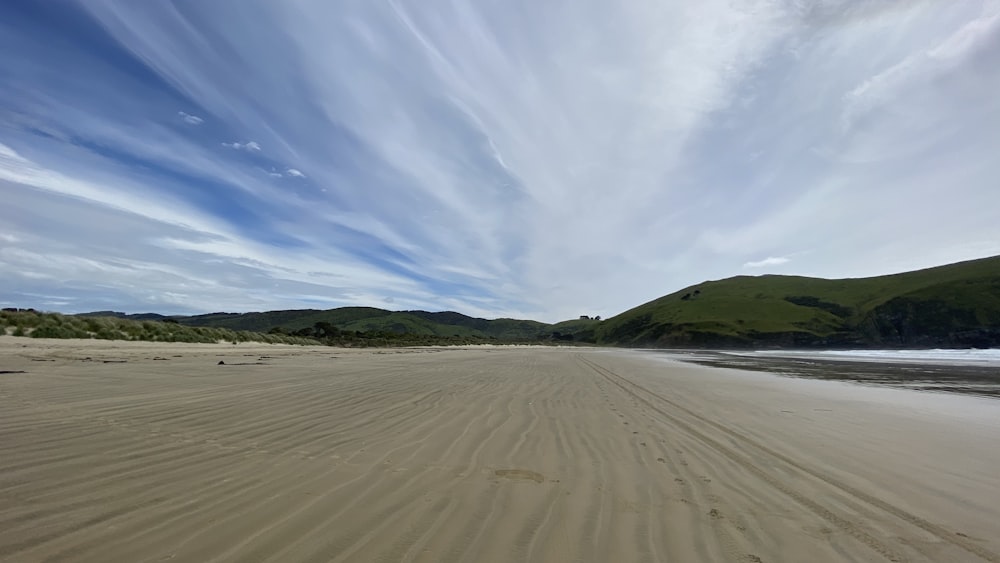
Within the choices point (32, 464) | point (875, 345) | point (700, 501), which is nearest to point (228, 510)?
point (32, 464)

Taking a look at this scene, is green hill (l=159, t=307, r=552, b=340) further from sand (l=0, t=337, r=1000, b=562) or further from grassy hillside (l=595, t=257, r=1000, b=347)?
sand (l=0, t=337, r=1000, b=562)

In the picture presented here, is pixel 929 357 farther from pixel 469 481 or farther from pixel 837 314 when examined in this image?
pixel 837 314

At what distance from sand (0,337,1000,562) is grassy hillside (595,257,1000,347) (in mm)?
104821

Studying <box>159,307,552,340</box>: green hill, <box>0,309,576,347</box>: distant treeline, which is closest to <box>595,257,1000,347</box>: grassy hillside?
<box>159,307,552,340</box>: green hill

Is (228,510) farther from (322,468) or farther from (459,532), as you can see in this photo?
(459,532)

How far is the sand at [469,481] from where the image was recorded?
330cm

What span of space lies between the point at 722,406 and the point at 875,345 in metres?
109

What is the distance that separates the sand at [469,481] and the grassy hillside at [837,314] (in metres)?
105

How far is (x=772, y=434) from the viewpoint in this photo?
7.93 meters

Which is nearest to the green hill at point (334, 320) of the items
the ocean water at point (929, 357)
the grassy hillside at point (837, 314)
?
the grassy hillside at point (837, 314)

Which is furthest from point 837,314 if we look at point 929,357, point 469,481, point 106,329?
point 469,481

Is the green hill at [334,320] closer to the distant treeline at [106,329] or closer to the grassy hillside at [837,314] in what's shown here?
the grassy hillside at [837,314]

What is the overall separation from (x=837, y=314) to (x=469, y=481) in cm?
14424

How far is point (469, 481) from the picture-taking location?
473 centimetres
